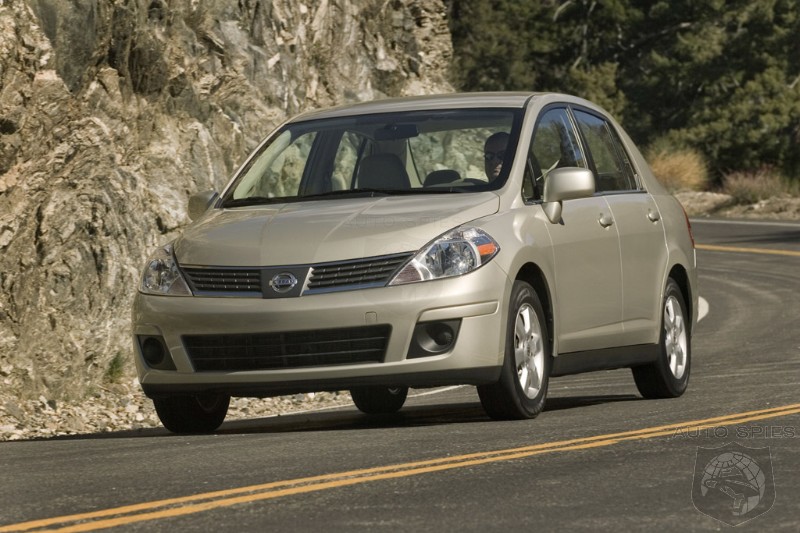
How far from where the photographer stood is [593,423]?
9102mm

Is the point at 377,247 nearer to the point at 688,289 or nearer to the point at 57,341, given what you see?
the point at 688,289

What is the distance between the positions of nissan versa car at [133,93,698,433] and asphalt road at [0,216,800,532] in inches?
13.6

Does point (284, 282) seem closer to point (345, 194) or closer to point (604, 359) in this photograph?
point (345, 194)

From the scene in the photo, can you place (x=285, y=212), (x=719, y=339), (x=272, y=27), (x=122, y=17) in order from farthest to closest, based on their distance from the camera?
1. (x=272, y=27)
2. (x=719, y=339)
3. (x=122, y=17)
4. (x=285, y=212)

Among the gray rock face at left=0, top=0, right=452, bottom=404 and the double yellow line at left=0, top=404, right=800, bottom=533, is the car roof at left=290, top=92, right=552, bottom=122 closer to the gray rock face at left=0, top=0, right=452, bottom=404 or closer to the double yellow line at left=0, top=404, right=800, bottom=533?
the double yellow line at left=0, top=404, right=800, bottom=533

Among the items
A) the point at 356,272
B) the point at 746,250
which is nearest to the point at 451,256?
the point at 356,272

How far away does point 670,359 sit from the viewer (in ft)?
37.4

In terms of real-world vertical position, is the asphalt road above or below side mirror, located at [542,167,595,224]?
below

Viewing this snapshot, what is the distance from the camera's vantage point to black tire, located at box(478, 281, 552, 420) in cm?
909

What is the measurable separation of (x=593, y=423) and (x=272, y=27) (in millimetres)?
16021

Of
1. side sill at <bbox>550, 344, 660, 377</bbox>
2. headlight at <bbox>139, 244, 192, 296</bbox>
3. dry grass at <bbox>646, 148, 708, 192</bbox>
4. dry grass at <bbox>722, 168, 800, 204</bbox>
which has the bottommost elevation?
dry grass at <bbox>646, 148, 708, 192</bbox>

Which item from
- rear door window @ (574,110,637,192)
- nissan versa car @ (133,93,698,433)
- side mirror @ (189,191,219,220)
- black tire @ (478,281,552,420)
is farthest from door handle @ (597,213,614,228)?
side mirror @ (189,191,219,220)

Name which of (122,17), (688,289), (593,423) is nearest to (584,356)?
(593,423)

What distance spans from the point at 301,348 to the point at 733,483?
112 inches
